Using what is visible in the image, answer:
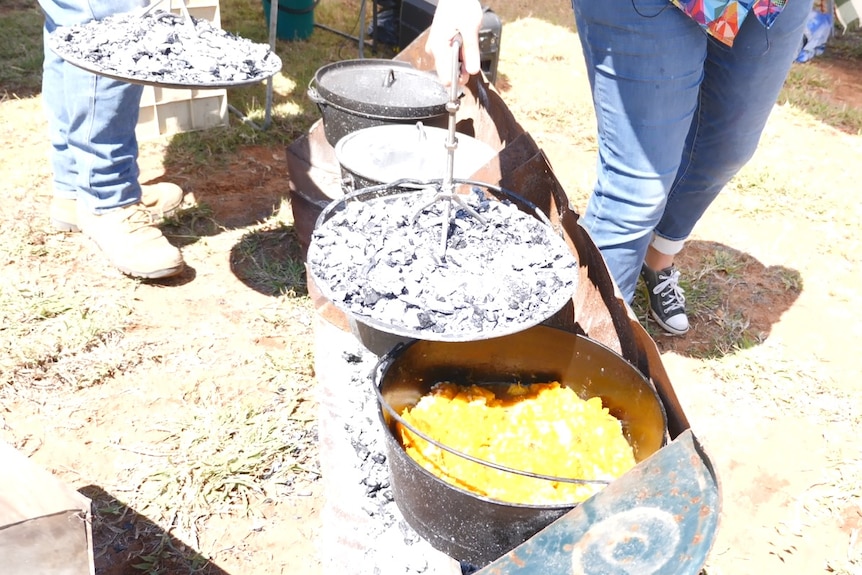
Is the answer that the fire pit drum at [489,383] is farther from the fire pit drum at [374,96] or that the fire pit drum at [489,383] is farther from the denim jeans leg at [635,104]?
the fire pit drum at [374,96]

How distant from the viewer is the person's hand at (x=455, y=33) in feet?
6.16

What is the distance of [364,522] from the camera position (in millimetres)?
2172

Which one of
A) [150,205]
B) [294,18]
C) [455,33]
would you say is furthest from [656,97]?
[294,18]

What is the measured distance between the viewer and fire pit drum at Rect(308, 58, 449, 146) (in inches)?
125

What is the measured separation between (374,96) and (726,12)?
5.89 feet

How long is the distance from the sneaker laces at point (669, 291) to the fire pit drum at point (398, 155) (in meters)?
1.06

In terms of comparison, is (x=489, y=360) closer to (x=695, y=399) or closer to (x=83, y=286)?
(x=695, y=399)

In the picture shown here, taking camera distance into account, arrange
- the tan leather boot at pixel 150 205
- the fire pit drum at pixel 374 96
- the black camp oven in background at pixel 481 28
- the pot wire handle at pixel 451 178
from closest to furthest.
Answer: the pot wire handle at pixel 451 178 → the fire pit drum at pixel 374 96 → the tan leather boot at pixel 150 205 → the black camp oven in background at pixel 481 28

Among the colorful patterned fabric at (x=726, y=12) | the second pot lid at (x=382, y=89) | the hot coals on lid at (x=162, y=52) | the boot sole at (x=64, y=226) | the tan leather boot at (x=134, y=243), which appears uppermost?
the colorful patterned fabric at (x=726, y=12)

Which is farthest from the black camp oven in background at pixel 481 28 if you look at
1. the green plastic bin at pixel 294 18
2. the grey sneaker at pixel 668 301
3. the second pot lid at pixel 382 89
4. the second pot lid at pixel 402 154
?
the grey sneaker at pixel 668 301

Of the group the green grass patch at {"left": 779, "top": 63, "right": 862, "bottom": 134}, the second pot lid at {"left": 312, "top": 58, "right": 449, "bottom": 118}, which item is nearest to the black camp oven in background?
the second pot lid at {"left": 312, "top": 58, "right": 449, "bottom": 118}

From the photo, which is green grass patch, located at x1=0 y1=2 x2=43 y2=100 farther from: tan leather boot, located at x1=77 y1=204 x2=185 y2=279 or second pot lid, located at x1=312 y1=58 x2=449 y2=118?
second pot lid, located at x1=312 y1=58 x2=449 y2=118

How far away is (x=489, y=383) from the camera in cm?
244

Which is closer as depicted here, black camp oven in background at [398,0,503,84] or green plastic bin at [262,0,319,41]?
black camp oven in background at [398,0,503,84]
